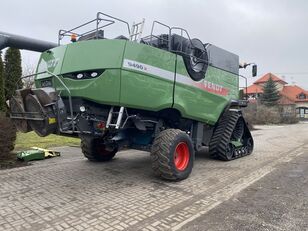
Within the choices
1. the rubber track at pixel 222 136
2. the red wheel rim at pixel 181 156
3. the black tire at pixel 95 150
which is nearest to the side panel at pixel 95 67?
the red wheel rim at pixel 181 156

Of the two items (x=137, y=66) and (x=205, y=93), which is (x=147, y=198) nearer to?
(x=137, y=66)

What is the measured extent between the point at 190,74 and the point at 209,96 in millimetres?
975

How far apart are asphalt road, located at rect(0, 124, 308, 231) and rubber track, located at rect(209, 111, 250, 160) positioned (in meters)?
0.34

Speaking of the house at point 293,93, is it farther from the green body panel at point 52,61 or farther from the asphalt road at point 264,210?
the green body panel at point 52,61

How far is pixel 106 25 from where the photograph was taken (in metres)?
5.27

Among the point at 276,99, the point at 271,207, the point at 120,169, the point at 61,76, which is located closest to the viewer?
the point at 271,207

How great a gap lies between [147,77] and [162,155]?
1.42 metres

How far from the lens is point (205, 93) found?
6668 mm

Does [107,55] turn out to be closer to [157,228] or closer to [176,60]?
[176,60]

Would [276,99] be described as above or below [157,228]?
above

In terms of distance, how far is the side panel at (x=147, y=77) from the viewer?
479 centimetres

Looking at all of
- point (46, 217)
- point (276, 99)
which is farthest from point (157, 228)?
point (276, 99)

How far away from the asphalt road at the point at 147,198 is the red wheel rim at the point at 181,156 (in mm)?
359

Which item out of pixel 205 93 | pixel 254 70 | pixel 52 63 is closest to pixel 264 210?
pixel 205 93
